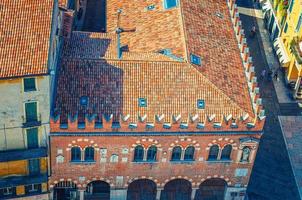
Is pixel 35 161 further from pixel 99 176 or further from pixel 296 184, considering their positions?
pixel 296 184

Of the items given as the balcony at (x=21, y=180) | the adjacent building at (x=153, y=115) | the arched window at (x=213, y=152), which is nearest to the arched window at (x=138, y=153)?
the adjacent building at (x=153, y=115)

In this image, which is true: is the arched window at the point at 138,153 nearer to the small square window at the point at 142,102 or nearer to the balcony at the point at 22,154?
the small square window at the point at 142,102

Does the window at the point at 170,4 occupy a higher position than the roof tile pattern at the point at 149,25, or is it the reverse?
the window at the point at 170,4

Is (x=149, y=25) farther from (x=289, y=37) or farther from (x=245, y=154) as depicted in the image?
(x=289, y=37)

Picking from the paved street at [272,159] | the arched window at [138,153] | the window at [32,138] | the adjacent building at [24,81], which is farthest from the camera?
the paved street at [272,159]

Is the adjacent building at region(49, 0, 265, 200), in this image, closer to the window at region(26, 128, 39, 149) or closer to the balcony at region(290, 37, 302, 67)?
the window at region(26, 128, 39, 149)

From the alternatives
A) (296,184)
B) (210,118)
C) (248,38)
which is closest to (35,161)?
(210,118)
